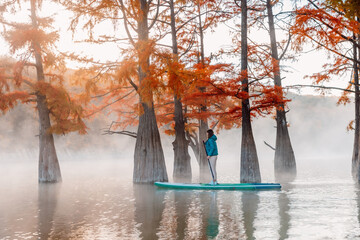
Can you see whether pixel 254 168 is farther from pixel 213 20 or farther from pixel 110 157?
pixel 110 157

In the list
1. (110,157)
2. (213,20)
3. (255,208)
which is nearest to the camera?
(255,208)

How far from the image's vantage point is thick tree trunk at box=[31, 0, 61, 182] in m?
23.3

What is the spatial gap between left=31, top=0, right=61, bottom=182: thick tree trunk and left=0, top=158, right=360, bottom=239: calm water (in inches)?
225

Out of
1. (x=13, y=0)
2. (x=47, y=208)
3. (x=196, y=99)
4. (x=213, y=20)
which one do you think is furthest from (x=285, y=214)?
(x=13, y=0)

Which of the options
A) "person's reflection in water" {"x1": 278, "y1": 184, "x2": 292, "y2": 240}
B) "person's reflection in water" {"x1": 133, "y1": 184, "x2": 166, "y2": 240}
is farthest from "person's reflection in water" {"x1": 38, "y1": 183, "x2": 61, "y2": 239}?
"person's reflection in water" {"x1": 278, "y1": 184, "x2": 292, "y2": 240}

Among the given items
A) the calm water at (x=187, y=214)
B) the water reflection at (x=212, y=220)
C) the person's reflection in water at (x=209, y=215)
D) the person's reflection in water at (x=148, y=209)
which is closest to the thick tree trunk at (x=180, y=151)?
the person's reflection in water at (x=148, y=209)

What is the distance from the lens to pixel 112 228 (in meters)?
10.2

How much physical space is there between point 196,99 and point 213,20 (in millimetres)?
7114

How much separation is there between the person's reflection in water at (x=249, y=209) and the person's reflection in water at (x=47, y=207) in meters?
4.53

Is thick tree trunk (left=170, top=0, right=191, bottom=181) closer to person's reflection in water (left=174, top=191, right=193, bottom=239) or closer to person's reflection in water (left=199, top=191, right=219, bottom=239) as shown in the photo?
person's reflection in water (left=174, top=191, right=193, bottom=239)

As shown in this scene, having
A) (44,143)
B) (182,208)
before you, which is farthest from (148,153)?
(182,208)

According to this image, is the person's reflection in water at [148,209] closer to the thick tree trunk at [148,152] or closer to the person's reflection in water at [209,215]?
the thick tree trunk at [148,152]

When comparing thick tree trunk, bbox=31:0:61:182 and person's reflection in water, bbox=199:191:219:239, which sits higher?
thick tree trunk, bbox=31:0:61:182

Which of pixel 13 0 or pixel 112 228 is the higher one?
pixel 13 0
